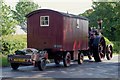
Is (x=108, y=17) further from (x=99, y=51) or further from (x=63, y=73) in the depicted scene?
(x=63, y=73)

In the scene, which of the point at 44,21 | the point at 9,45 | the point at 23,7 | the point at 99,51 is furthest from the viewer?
the point at 23,7

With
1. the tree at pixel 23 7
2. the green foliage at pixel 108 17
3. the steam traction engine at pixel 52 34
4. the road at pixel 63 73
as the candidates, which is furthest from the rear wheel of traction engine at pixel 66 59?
the tree at pixel 23 7

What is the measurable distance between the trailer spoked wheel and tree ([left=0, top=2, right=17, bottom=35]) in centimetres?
917

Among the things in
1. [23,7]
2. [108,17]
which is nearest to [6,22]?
[108,17]

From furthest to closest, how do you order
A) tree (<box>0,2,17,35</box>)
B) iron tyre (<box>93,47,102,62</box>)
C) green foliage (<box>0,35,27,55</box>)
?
1. tree (<box>0,2,17,35</box>)
2. green foliage (<box>0,35,27,55</box>)
3. iron tyre (<box>93,47,102,62</box>)

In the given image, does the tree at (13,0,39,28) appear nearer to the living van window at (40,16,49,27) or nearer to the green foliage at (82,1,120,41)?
the green foliage at (82,1,120,41)

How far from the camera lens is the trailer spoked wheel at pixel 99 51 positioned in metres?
26.2

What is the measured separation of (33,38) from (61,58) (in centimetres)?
204

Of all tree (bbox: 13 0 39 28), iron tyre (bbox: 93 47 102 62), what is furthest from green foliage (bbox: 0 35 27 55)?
tree (bbox: 13 0 39 28)

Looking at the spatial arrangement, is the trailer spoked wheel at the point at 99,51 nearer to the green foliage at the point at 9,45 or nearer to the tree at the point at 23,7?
the green foliage at the point at 9,45

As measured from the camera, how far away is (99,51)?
87.8ft

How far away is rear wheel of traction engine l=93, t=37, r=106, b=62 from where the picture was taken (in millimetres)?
26202

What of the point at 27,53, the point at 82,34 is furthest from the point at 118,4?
the point at 27,53

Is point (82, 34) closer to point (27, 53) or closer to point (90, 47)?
point (90, 47)
